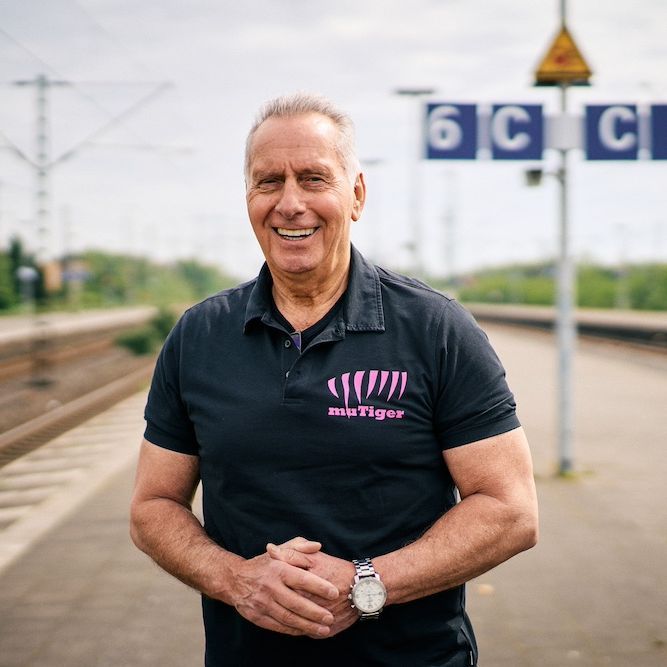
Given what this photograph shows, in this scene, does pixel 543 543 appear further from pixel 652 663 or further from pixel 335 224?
pixel 335 224

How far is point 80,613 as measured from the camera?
4.46 meters

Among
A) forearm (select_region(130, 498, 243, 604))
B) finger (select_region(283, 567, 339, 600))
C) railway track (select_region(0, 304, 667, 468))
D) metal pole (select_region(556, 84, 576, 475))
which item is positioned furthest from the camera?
railway track (select_region(0, 304, 667, 468))

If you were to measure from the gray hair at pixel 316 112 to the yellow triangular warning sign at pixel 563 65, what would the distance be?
18.8ft

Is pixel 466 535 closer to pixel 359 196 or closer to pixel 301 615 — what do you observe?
pixel 301 615

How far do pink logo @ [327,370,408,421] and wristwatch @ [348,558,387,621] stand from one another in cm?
33

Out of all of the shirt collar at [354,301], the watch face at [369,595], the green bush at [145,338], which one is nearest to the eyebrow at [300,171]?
the shirt collar at [354,301]

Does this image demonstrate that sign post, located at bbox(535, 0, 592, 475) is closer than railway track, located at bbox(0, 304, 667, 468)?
Yes

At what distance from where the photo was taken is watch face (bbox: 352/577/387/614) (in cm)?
178

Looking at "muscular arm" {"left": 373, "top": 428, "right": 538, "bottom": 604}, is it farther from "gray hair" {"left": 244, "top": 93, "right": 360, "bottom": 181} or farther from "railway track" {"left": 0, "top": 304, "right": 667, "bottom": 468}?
"railway track" {"left": 0, "top": 304, "right": 667, "bottom": 468}

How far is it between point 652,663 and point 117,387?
42.1 ft

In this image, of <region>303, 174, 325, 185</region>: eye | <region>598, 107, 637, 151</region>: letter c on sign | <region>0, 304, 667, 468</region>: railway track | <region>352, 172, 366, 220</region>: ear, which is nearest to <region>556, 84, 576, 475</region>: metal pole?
<region>598, 107, 637, 151</region>: letter c on sign

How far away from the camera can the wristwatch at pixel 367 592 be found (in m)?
1.78

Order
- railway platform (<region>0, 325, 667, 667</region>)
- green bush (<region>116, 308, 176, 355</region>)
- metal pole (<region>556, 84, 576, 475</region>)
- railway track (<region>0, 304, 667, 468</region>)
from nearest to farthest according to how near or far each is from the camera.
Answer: railway platform (<region>0, 325, 667, 667</region>), metal pole (<region>556, 84, 576, 475</region>), railway track (<region>0, 304, 667, 468</region>), green bush (<region>116, 308, 176, 355</region>)

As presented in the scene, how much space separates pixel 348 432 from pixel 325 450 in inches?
2.5
